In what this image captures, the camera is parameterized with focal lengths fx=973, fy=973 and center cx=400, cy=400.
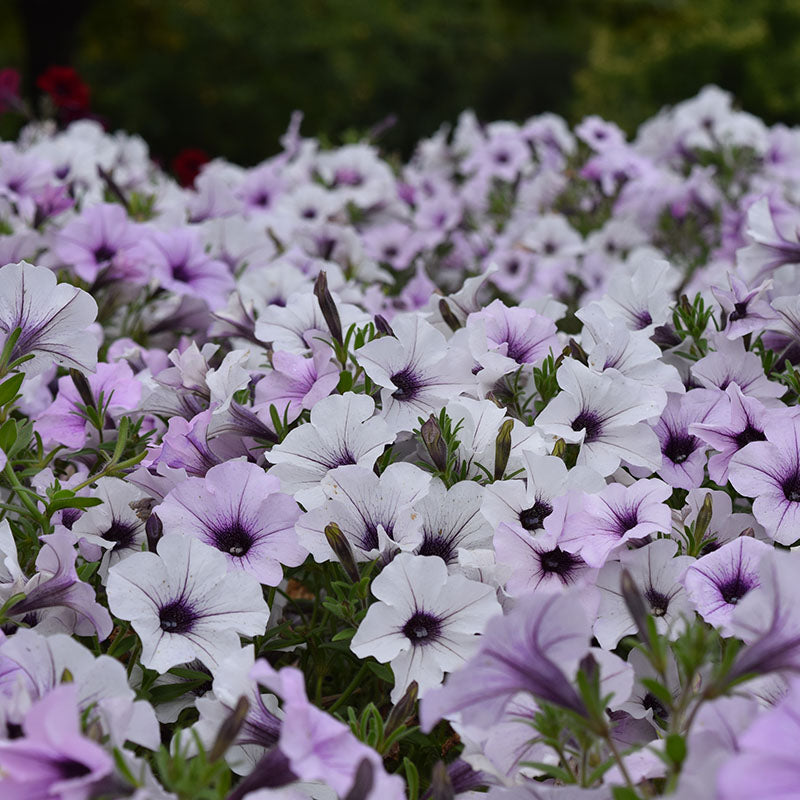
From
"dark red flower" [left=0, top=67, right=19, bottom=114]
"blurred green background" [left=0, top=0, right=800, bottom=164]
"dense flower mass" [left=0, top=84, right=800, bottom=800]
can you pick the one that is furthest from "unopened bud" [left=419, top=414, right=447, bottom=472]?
"blurred green background" [left=0, top=0, right=800, bottom=164]

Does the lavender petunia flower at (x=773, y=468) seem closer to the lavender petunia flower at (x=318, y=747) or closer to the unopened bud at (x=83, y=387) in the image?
the lavender petunia flower at (x=318, y=747)

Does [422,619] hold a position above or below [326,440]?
below

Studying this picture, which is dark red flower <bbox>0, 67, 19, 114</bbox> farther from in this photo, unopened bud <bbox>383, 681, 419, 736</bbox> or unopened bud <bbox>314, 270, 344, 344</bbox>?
unopened bud <bbox>383, 681, 419, 736</bbox>

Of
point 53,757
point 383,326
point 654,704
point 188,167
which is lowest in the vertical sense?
point 654,704

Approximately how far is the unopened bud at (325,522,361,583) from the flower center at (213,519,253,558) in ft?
0.52

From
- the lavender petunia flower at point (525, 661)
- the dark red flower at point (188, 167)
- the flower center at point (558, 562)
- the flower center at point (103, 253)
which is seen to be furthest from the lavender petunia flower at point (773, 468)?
the dark red flower at point (188, 167)

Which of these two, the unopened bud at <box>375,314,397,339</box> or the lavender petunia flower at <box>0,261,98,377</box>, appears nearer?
the lavender petunia flower at <box>0,261,98,377</box>

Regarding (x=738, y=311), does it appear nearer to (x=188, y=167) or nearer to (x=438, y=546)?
(x=438, y=546)

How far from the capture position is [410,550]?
51.1 inches

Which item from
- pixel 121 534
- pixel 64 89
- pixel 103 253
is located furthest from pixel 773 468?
pixel 64 89

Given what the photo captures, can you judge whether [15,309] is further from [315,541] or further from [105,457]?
[315,541]

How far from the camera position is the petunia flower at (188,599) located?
1.23m

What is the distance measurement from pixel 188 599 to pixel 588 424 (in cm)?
65

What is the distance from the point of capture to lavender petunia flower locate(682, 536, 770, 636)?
1256 mm
